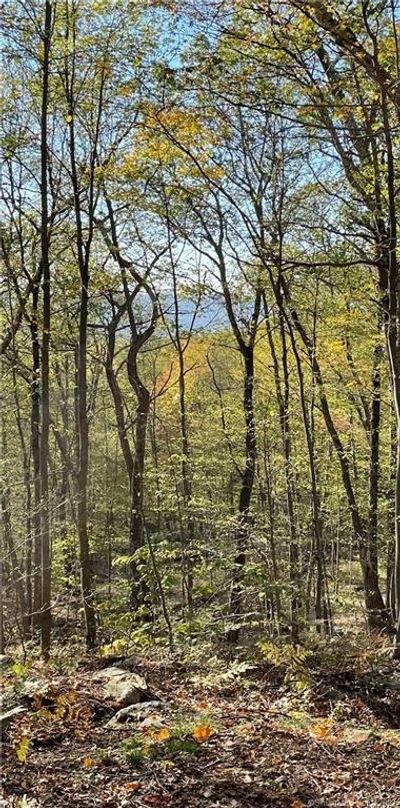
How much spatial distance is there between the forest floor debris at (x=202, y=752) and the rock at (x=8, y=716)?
5 cm

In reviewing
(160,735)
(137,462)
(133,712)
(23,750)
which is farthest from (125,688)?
(137,462)

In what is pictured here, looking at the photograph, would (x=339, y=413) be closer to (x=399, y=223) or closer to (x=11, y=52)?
(x=399, y=223)

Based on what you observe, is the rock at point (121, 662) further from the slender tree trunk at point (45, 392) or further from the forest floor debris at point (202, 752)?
the forest floor debris at point (202, 752)

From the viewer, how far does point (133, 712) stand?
400cm

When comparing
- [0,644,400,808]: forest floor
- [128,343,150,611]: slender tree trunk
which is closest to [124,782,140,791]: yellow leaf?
[0,644,400,808]: forest floor

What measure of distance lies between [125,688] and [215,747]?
3.70ft

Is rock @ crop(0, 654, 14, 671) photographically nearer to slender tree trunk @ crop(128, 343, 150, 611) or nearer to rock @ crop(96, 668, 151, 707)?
rock @ crop(96, 668, 151, 707)

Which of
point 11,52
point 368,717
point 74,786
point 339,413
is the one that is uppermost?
point 11,52

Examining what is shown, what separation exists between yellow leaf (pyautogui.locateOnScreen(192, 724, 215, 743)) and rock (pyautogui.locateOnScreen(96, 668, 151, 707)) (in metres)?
0.87

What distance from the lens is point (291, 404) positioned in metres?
10.8

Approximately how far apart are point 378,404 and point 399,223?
15.8 ft

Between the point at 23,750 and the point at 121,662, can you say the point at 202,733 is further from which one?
the point at 121,662

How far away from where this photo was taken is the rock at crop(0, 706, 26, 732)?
3518mm

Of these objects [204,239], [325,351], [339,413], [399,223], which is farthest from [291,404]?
[399,223]
